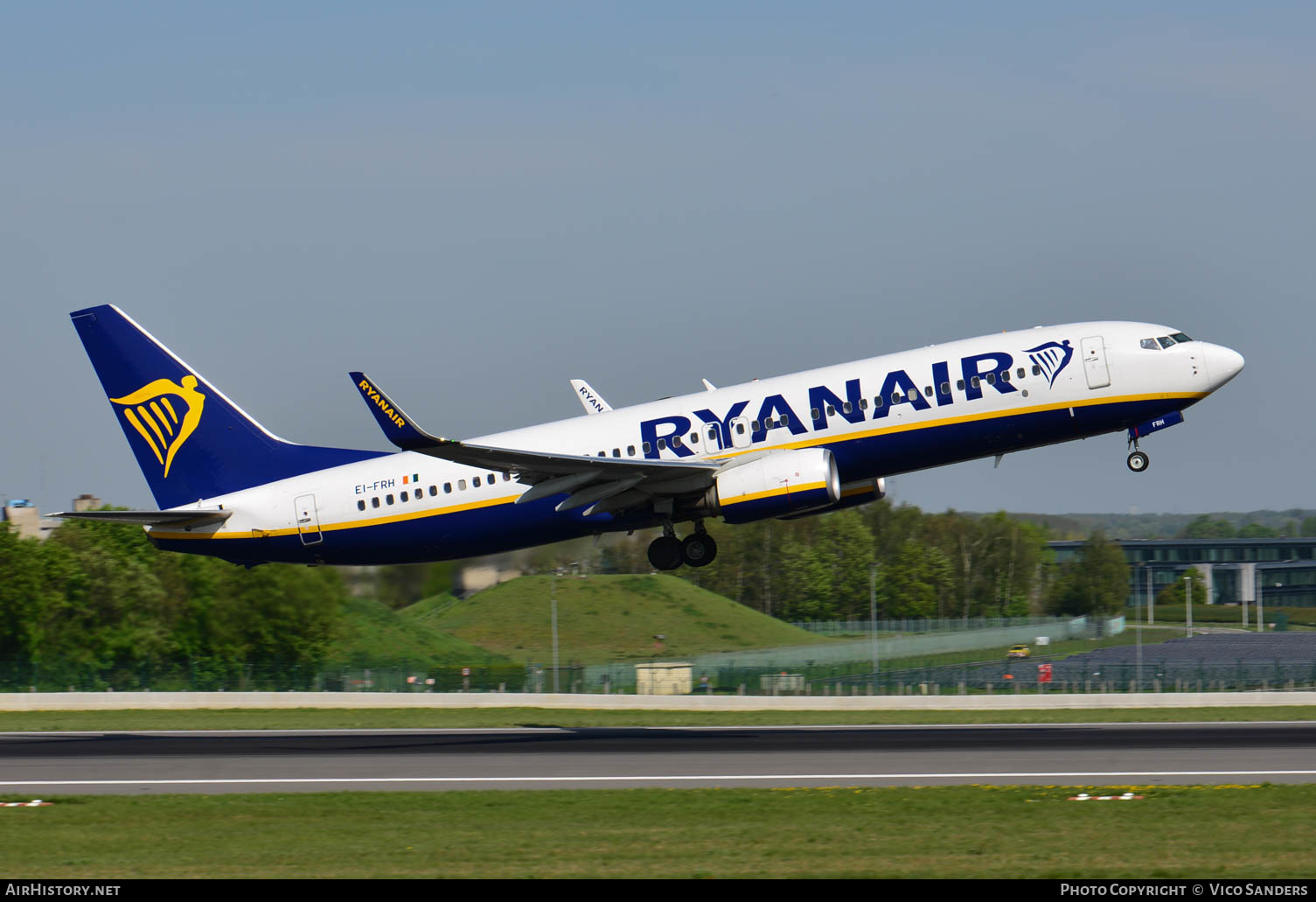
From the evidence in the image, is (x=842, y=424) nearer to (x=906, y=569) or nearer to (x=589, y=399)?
(x=589, y=399)

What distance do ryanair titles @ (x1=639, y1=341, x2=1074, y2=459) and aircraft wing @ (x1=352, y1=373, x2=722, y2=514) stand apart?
0.91m

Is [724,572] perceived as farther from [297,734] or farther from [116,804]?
[116,804]

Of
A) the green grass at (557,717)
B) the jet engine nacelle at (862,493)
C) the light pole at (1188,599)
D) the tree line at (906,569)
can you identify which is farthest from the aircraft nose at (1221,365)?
the light pole at (1188,599)

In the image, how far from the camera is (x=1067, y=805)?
27.1 metres

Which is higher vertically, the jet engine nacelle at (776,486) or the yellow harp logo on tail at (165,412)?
the yellow harp logo on tail at (165,412)

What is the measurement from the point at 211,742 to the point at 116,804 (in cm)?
1573

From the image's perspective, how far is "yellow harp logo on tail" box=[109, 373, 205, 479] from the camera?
45625 mm

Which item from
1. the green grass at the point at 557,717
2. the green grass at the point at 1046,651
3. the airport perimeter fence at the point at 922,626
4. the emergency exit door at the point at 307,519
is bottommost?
the green grass at the point at 1046,651

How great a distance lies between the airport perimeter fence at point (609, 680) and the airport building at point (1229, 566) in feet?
276

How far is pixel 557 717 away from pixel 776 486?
22.1 m

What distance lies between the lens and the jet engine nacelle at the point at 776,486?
3697 cm

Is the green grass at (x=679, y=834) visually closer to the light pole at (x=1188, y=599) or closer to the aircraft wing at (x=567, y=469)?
the aircraft wing at (x=567, y=469)

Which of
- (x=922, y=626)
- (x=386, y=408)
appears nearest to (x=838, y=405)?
(x=386, y=408)

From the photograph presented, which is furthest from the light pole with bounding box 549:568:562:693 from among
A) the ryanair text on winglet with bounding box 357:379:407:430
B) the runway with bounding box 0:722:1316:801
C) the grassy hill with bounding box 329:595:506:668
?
the ryanair text on winglet with bounding box 357:379:407:430
